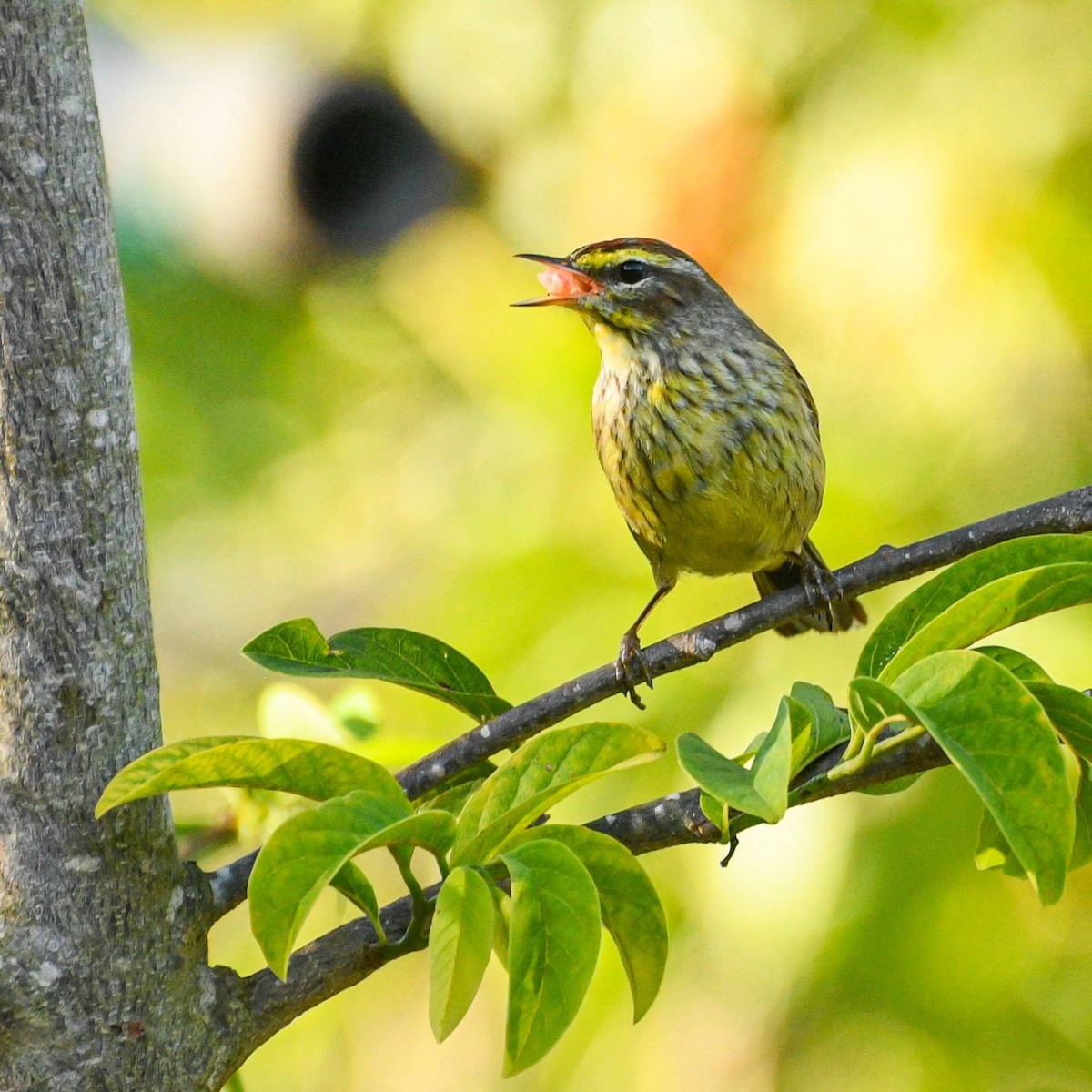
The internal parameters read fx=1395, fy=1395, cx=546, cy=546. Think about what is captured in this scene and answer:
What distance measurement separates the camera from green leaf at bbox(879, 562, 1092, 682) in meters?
1.01

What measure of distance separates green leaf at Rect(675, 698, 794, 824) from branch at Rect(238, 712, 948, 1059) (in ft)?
0.37

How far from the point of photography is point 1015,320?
3.49 meters

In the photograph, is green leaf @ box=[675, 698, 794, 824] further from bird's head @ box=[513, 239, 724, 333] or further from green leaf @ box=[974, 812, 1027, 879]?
bird's head @ box=[513, 239, 724, 333]

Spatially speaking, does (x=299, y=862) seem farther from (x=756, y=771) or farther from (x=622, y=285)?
(x=622, y=285)

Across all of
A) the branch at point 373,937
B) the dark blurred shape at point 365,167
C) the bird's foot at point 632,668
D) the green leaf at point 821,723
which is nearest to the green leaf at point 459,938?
the branch at point 373,937

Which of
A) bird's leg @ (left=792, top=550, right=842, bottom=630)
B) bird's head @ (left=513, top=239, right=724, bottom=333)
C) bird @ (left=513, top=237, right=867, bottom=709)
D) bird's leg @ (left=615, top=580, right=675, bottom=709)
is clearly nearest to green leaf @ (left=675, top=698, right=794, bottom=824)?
bird's leg @ (left=615, top=580, right=675, bottom=709)

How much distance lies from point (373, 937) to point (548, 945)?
0.85ft

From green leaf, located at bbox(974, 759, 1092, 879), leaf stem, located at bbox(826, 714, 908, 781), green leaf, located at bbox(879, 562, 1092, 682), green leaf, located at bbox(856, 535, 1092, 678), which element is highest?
green leaf, located at bbox(856, 535, 1092, 678)

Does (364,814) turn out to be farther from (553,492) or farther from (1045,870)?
(553,492)

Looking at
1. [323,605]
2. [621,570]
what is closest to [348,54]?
[323,605]

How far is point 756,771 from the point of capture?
942mm

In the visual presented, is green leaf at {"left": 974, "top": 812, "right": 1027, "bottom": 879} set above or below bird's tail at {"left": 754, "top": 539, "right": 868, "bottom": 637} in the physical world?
below

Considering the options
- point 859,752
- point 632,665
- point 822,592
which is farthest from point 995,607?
point 632,665

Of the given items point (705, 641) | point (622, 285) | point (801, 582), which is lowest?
point (705, 641)
